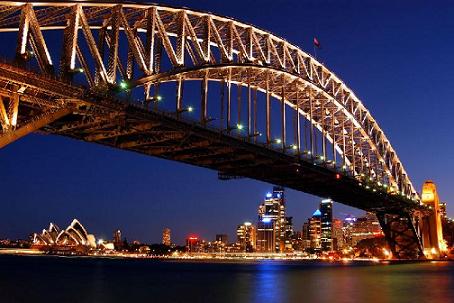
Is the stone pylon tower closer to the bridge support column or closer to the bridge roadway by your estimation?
the bridge support column

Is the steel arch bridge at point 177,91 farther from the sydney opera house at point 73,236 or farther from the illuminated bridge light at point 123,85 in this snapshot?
the sydney opera house at point 73,236

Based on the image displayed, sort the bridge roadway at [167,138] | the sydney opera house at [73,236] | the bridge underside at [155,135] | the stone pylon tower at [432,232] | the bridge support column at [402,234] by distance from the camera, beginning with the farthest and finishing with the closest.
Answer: the sydney opera house at [73,236] < the stone pylon tower at [432,232] < the bridge support column at [402,234] < the bridge roadway at [167,138] < the bridge underside at [155,135]

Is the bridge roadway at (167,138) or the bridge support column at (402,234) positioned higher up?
the bridge roadway at (167,138)

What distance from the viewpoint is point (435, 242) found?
97312 millimetres

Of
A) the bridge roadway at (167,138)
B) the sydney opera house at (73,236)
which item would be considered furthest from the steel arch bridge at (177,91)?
the sydney opera house at (73,236)

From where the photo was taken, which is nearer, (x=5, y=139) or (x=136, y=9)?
(x=5, y=139)

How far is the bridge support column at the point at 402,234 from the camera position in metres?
90.1

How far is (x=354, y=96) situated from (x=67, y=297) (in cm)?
5035

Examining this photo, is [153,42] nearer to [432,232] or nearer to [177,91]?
[177,91]

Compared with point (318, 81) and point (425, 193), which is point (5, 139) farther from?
point (425, 193)

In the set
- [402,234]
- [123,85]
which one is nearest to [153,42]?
[123,85]

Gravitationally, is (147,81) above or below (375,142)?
below

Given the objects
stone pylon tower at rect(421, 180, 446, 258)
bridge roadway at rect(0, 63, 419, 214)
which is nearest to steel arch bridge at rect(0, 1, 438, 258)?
bridge roadway at rect(0, 63, 419, 214)

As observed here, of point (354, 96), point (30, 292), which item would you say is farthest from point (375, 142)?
point (30, 292)
